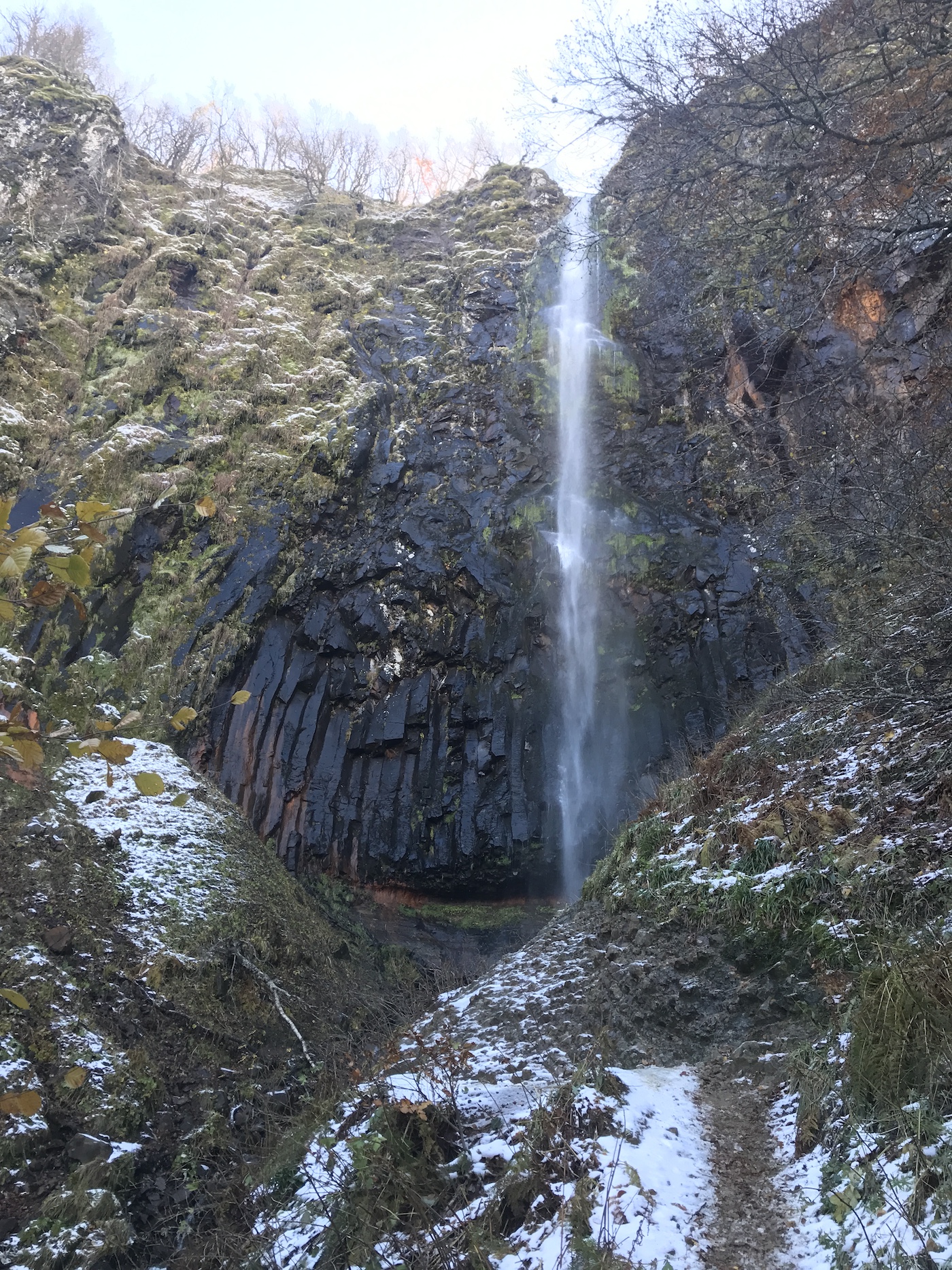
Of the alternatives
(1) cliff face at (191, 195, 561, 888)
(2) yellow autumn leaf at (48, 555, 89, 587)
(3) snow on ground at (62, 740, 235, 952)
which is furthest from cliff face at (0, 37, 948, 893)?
(2) yellow autumn leaf at (48, 555, 89, 587)

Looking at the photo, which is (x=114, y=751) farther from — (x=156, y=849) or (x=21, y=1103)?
(x=156, y=849)

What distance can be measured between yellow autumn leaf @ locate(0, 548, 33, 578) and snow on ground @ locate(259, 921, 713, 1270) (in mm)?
3537

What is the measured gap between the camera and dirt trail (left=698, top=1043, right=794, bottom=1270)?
326 centimetres

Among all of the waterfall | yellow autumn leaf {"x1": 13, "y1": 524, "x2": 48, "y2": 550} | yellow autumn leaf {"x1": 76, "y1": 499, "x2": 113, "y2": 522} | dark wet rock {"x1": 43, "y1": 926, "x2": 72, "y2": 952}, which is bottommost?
dark wet rock {"x1": 43, "y1": 926, "x2": 72, "y2": 952}

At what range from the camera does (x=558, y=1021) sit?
613 centimetres

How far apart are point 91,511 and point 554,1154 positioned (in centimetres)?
388

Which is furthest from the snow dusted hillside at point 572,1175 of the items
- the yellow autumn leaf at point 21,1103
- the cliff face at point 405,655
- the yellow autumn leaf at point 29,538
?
the cliff face at point 405,655

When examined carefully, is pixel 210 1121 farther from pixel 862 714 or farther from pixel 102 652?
pixel 102 652

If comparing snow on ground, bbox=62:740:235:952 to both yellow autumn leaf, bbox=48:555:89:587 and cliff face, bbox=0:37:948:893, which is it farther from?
yellow autumn leaf, bbox=48:555:89:587

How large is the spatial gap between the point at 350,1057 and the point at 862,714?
5907mm

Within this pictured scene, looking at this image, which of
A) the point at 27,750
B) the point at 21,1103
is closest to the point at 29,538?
the point at 27,750

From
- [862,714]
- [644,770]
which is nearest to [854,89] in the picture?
[862,714]

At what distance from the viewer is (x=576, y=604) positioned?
16.0 metres

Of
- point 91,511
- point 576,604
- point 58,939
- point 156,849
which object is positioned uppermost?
point 576,604
